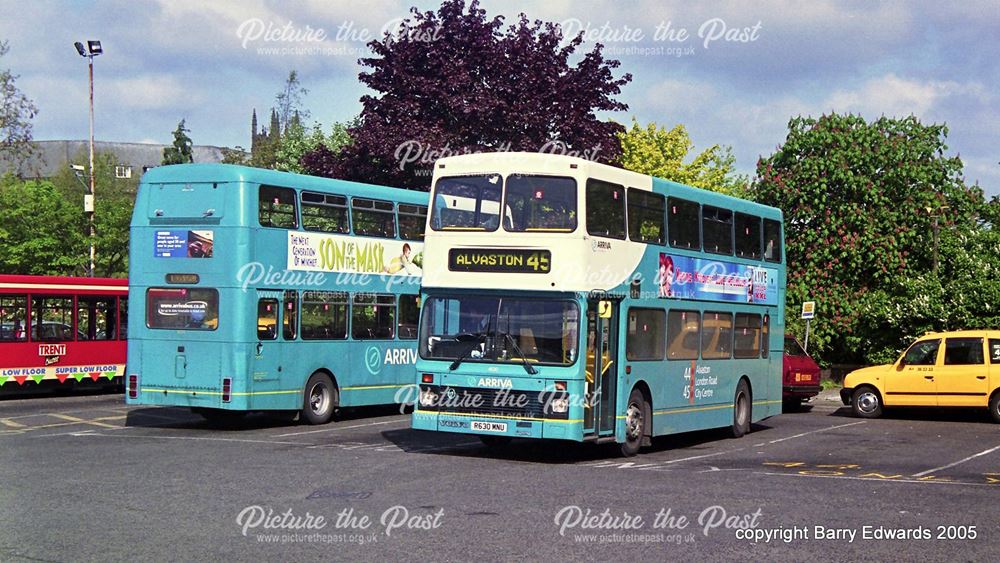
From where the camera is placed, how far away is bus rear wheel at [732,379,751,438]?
2161 centimetres

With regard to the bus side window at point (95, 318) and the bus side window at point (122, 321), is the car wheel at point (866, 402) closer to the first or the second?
the bus side window at point (122, 321)

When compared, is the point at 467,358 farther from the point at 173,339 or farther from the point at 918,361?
the point at 918,361

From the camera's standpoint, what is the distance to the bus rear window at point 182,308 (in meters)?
20.6

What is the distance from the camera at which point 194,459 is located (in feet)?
53.0

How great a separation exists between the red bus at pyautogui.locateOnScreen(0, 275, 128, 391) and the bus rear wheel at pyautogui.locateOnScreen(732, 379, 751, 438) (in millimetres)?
16472

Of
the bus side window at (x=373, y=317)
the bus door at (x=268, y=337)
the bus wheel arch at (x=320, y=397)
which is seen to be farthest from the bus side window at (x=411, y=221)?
the bus door at (x=268, y=337)

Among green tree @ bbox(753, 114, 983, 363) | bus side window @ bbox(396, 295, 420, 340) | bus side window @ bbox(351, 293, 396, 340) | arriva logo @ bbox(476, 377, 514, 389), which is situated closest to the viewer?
arriva logo @ bbox(476, 377, 514, 389)

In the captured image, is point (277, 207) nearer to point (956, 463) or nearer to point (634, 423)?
point (634, 423)

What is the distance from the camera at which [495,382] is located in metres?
16.2

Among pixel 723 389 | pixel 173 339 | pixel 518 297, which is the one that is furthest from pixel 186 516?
pixel 723 389

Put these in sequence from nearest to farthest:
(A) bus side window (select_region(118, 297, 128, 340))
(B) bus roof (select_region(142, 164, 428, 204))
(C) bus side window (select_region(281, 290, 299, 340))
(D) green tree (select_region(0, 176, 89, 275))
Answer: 1. (B) bus roof (select_region(142, 164, 428, 204))
2. (C) bus side window (select_region(281, 290, 299, 340))
3. (A) bus side window (select_region(118, 297, 128, 340))
4. (D) green tree (select_region(0, 176, 89, 275))

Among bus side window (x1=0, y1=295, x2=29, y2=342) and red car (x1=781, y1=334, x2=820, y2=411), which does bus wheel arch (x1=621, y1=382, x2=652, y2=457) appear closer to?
red car (x1=781, y1=334, x2=820, y2=411)

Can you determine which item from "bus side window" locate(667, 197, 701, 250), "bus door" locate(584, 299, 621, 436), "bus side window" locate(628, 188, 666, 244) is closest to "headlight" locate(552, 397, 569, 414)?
"bus door" locate(584, 299, 621, 436)

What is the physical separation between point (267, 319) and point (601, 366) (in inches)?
272
